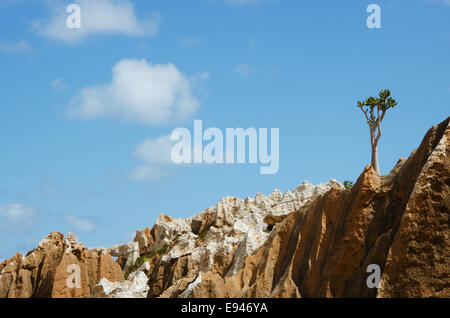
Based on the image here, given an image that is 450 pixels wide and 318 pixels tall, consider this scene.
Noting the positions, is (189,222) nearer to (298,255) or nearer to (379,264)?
(298,255)

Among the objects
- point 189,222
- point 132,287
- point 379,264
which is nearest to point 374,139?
point 189,222

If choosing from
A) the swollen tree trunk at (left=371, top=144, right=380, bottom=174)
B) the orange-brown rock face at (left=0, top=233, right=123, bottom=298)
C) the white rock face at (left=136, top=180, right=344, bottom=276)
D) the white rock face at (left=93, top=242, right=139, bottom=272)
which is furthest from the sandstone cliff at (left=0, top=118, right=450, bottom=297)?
the white rock face at (left=93, top=242, right=139, bottom=272)

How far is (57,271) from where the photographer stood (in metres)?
40.4

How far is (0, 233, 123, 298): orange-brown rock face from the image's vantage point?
133 ft

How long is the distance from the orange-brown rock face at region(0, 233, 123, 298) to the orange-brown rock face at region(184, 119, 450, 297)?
59.9 ft

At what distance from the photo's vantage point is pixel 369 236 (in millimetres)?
20641

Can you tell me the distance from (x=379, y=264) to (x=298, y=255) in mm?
4614

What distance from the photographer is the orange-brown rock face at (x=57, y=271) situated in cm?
4041

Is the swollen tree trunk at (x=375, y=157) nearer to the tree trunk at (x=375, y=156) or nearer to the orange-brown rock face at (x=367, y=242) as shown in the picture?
the tree trunk at (x=375, y=156)

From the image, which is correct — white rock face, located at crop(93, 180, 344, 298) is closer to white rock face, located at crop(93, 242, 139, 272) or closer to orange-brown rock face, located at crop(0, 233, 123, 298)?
white rock face, located at crop(93, 242, 139, 272)

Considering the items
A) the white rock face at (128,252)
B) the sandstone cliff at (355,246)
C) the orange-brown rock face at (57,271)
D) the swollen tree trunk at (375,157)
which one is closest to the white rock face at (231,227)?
the sandstone cliff at (355,246)

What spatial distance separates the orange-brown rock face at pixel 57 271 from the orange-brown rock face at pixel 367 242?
18.3 m

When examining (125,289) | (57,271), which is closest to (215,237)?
(125,289)

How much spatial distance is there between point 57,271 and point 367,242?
83.4 ft
